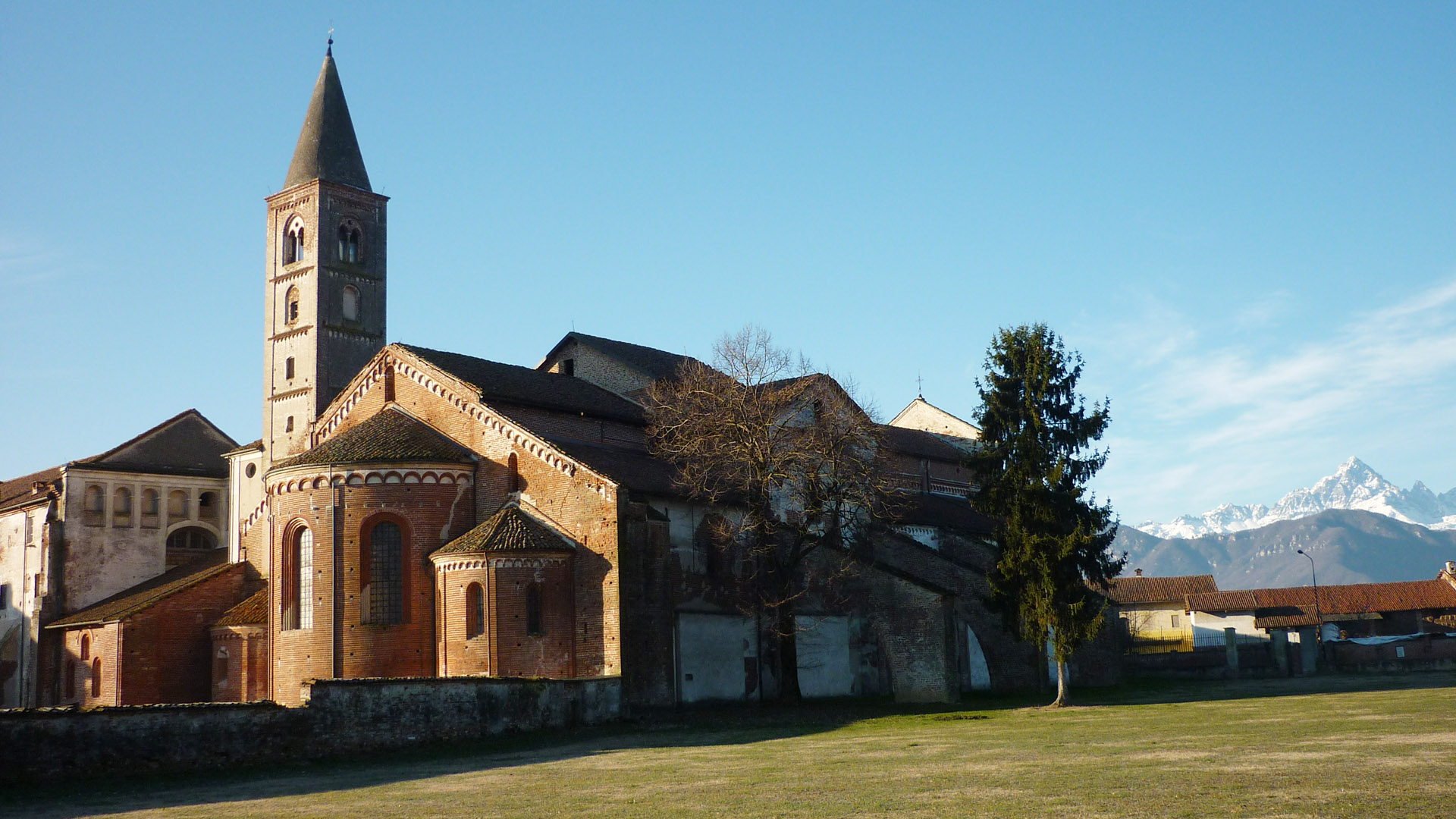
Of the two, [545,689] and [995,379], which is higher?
[995,379]

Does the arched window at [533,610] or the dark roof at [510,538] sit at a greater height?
the dark roof at [510,538]

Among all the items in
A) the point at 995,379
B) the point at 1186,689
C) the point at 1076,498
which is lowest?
the point at 1186,689

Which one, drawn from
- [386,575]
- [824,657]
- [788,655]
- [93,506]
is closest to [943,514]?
[824,657]

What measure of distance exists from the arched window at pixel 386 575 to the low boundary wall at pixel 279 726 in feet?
20.8

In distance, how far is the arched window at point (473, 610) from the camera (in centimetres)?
3216

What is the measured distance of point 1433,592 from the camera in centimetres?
7738

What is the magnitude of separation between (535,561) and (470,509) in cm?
379

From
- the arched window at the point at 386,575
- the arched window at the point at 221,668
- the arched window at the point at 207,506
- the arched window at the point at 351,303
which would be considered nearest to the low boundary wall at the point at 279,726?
the arched window at the point at 386,575

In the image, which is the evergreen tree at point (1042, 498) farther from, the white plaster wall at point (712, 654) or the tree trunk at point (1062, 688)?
the white plaster wall at point (712, 654)

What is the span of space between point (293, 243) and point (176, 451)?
10.6 metres

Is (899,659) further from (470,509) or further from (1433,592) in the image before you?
(1433,592)

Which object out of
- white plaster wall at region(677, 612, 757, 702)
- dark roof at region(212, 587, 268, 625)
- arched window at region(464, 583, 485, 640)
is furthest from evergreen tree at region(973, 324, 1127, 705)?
dark roof at region(212, 587, 268, 625)

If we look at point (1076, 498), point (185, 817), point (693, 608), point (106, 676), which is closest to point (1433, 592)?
point (1076, 498)

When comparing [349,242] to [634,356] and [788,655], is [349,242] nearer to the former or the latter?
[634,356]
